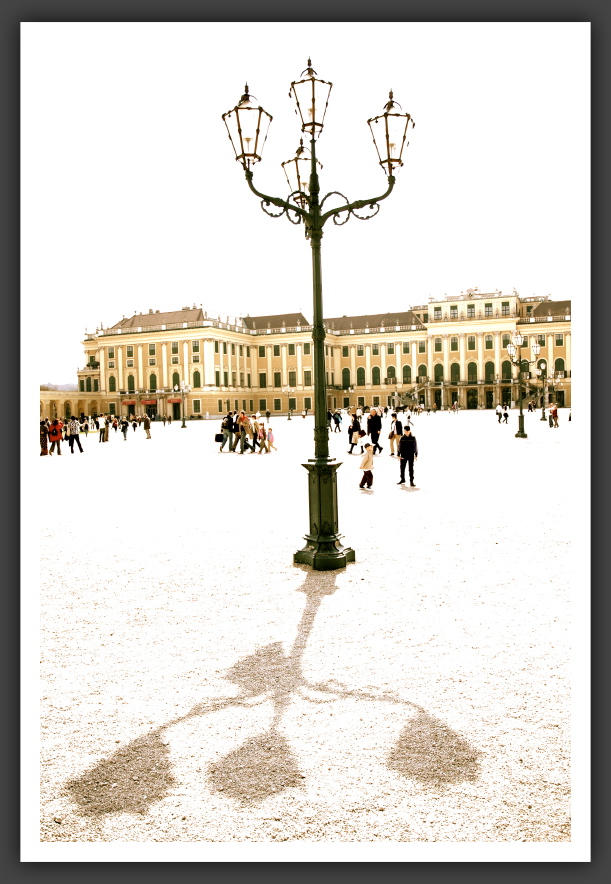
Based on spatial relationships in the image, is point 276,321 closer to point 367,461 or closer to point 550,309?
point 550,309

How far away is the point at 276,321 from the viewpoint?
88.6 m

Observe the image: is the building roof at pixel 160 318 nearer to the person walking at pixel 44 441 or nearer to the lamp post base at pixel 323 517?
the person walking at pixel 44 441

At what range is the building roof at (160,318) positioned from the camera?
77.2 meters

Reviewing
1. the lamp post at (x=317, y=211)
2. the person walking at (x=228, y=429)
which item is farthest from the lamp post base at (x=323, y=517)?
the person walking at (x=228, y=429)

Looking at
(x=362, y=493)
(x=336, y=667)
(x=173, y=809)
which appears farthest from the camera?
(x=362, y=493)

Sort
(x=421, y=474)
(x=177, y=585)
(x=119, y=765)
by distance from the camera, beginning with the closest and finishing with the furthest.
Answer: (x=119, y=765) < (x=177, y=585) < (x=421, y=474)

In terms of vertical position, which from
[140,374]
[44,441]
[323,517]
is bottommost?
→ [323,517]

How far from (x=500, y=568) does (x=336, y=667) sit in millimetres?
2796

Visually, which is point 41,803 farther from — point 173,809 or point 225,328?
point 225,328

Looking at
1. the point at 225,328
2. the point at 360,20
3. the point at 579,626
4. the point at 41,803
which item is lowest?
the point at 41,803

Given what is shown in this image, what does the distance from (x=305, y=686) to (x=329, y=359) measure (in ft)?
248

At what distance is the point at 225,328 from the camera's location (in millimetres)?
77000

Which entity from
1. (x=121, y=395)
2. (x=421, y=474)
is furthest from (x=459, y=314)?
(x=421, y=474)

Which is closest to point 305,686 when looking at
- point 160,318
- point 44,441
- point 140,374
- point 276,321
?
point 44,441
